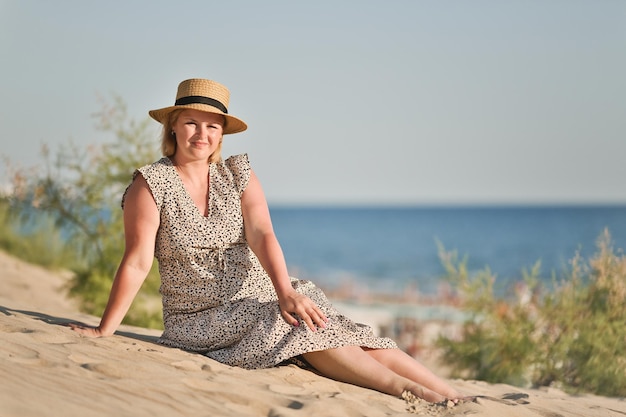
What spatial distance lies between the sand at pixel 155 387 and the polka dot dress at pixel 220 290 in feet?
0.46

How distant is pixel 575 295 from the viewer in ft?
24.3

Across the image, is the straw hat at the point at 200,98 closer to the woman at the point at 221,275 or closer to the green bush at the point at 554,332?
the woman at the point at 221,275

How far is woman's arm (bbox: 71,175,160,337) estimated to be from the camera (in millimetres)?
4137

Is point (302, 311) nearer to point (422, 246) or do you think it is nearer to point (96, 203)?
point (96, 203)

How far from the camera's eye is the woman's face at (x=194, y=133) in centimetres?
434

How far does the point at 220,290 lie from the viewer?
4246 mm

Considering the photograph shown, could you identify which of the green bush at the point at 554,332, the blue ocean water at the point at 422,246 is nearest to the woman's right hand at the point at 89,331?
the green bush at the point at 554,332

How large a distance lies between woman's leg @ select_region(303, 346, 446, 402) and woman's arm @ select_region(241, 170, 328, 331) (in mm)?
169

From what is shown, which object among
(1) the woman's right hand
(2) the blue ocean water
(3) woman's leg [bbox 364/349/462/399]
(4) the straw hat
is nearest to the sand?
(1) the woman's right hand

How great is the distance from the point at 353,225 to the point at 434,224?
8390 mm

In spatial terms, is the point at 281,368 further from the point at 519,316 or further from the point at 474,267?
the point at 474,267

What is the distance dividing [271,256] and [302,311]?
36 cm

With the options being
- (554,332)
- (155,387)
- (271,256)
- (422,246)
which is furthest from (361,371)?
(422,246)

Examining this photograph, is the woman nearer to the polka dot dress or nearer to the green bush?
the polka dot dress
